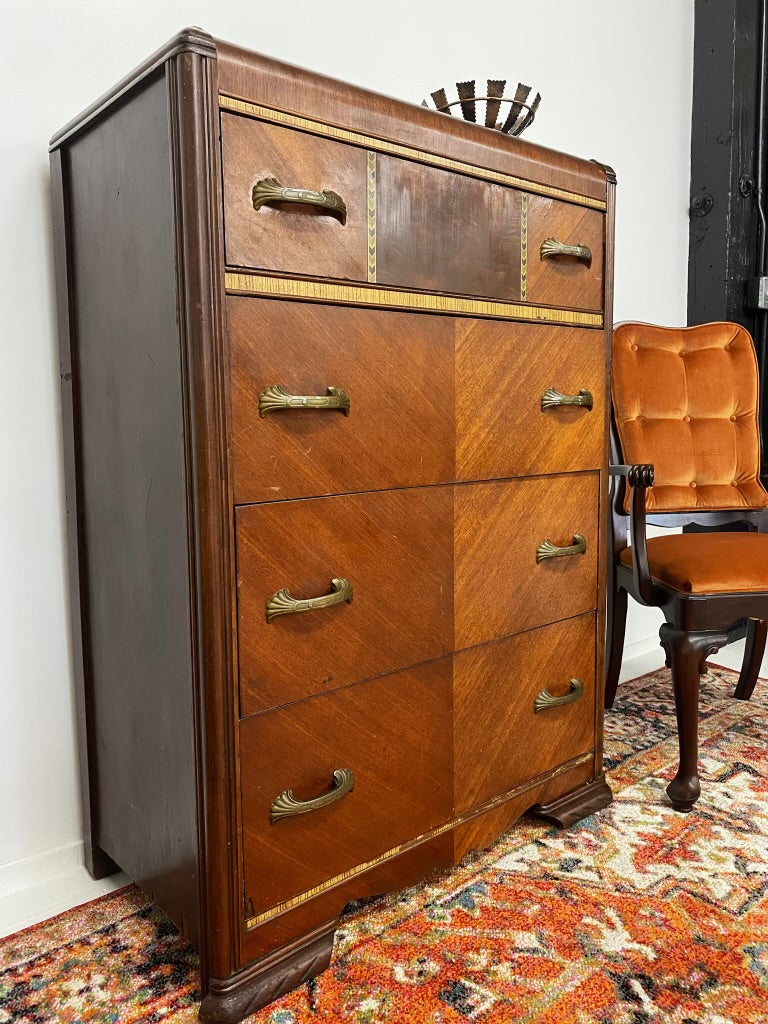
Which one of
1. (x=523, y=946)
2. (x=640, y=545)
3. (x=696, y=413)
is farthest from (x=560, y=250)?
(x=523, y=946)

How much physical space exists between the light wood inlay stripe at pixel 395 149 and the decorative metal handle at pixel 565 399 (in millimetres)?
406

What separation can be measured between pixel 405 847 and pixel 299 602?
57cm

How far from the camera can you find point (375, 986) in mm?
1382

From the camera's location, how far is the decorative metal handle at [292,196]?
48.8 inches

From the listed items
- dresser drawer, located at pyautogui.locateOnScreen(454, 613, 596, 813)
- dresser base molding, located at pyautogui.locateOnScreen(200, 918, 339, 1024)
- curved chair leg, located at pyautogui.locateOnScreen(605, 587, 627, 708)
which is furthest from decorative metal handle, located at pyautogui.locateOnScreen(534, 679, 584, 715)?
curved chair leg, located at pyautogui.locateOnScreen(605, 587, 627, 708)

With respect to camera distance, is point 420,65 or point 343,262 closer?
point 343,262

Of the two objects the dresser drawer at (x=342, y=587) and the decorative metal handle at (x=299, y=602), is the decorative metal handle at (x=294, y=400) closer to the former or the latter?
the dresser drawer at (x=342, y=587)

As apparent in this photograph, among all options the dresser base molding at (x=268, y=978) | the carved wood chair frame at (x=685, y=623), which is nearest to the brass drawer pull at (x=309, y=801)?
the dresser base molding at (x=268, y=978)

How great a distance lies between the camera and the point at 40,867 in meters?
1.68

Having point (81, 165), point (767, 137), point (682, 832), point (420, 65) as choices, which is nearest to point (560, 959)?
point (682, 832)

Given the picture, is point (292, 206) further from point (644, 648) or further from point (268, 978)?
point (644, 648)

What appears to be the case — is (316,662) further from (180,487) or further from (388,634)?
(180,487)

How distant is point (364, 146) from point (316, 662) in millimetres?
876

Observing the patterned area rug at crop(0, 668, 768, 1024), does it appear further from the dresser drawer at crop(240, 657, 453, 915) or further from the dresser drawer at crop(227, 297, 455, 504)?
the dresser drawer at crop(227, 297, 455, 504)
